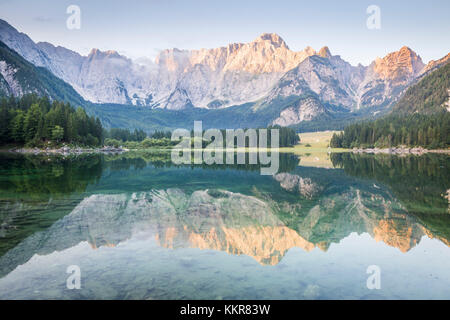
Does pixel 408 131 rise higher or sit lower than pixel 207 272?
higher

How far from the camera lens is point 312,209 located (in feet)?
95.5

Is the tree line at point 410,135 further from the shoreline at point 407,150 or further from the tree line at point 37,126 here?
the tree line at point 37,126

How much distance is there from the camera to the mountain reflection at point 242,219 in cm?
1875

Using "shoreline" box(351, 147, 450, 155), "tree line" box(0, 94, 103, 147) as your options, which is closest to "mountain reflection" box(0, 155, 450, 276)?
"tree line" box(0, 94, 103, 147)

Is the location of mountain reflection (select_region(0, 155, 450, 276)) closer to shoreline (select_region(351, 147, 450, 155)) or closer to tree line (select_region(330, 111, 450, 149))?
shoreline (select_region(351, 147, 450, 155))

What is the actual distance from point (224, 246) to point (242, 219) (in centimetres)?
676

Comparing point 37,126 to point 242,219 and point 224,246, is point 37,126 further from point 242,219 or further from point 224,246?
point 224,246

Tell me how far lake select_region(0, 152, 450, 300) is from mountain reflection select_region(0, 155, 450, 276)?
0.34 feet

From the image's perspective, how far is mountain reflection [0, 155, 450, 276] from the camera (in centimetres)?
1875

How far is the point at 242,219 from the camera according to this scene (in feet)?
82.2

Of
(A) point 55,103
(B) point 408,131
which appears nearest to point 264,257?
(A) point 55,103

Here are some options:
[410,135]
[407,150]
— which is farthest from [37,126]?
[410,135]
